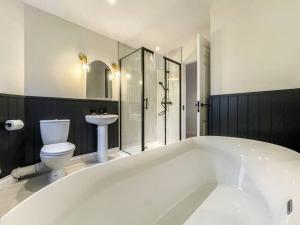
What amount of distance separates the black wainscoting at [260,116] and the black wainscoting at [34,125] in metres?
2.02

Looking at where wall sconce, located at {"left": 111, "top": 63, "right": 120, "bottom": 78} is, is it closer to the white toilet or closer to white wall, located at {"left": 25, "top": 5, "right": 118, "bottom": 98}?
white wall, located at {"left": 25, "top": 5, "right": 118, "bottom": 98}

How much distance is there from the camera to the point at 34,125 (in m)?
2.20

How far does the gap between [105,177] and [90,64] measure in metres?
2.49

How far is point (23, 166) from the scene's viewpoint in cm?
207

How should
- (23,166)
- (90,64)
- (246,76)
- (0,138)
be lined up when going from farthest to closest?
1. (90,64)
2. (23,166)
3. (246,76)
4. (0,138)

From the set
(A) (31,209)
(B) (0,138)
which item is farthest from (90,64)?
(A) (31,209)

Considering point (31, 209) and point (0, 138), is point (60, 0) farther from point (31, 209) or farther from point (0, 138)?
point (31, 209)

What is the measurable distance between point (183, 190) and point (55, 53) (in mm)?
2593

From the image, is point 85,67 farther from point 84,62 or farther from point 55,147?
point 55,147

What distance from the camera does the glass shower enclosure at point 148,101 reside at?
2.91 m

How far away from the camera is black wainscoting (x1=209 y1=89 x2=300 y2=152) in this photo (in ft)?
5.14

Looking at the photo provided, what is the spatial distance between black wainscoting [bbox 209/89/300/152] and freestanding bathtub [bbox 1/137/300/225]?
0.49 meters

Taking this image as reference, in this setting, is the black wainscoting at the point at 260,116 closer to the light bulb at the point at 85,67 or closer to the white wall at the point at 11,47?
the light bulb at the point at 85,67

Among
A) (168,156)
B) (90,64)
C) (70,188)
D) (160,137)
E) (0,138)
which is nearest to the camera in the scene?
(70,188)
